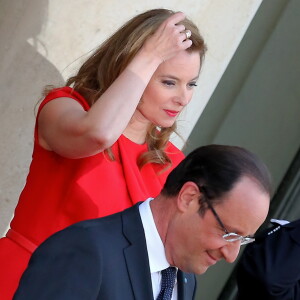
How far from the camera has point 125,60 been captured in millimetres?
3066

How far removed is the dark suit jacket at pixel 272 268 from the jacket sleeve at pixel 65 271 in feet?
4.66

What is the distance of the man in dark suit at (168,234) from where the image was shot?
7.13 ft

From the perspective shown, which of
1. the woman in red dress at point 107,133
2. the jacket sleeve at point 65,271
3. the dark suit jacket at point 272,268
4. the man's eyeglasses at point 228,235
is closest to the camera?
the jacket sleeve at point 65,271

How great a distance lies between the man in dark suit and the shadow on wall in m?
2.20

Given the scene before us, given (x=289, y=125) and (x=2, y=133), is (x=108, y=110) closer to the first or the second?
(x=2, y=133)

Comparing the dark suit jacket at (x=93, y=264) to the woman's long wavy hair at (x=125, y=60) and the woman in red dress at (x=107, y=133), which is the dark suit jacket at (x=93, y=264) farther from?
the woman's long wavy hair at (x=125, y=60)

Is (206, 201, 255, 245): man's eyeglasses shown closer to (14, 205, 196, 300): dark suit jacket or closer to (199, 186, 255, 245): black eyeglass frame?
(199, 186, 255, 245): black eyeglass frame

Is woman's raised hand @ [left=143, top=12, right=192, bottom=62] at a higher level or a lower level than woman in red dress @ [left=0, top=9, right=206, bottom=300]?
higher

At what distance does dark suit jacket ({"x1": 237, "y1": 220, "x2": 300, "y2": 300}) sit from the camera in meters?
3.48

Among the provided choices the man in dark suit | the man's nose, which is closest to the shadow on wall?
the man in dark suit

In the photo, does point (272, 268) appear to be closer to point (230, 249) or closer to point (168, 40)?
point (168, 40)

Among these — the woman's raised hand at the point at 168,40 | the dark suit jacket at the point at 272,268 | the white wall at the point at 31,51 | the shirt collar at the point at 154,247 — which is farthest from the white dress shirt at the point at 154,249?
the white wall at the point at 31,51

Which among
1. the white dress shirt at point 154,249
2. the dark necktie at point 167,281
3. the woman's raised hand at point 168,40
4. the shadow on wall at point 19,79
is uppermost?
the woman's raised hand at point 168,40

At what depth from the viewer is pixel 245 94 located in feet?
17.5
